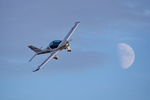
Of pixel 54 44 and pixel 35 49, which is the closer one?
pixel 54 44

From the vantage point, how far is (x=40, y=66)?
97.6 metres

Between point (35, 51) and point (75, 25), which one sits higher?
point (75, 25)

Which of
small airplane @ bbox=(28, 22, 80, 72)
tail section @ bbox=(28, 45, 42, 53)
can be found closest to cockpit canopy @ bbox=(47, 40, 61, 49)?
small airplane @ bbox=(28, 22, 80, 72)

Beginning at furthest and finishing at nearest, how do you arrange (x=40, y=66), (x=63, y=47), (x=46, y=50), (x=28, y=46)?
(x=28, y=46), (x=46, y=50), (x=63, y=47), (x=40, y=66)

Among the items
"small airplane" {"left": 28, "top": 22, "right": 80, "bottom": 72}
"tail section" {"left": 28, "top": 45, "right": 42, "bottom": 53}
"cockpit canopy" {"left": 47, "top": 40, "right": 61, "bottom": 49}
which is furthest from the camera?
"tail section" {"left": 28, "top": 45, "right": 42, "bottom": 53}

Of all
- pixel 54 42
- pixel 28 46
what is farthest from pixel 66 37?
pixel 28 46

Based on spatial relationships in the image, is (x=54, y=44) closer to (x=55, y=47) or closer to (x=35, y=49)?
(x=55, y=47)

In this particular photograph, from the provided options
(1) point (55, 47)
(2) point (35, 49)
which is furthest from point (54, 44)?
(2) point (35, 49)

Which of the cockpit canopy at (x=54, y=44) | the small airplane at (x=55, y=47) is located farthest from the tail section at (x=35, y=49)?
the cockpit canopy at (x=54, y=44)

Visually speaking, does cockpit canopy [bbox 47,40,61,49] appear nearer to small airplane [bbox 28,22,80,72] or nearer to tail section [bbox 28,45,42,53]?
small airplane [bbox 28,22,80,72]

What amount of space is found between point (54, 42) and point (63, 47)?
6134 millimetres

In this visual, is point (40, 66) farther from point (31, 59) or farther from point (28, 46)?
point (28, 46)

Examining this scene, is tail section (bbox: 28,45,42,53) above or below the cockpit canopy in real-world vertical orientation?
above

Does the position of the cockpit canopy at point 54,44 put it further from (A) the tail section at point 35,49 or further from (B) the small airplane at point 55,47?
(A) the tail section at point 35,49
